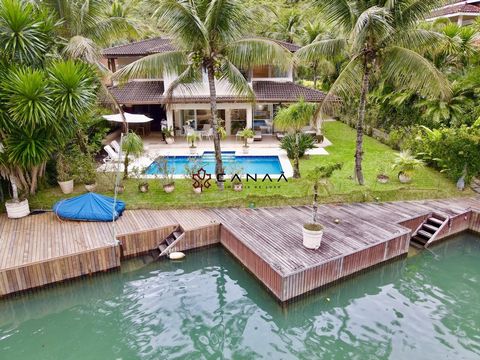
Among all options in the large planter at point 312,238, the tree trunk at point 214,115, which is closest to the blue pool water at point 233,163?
the tree trunk at point 214,115

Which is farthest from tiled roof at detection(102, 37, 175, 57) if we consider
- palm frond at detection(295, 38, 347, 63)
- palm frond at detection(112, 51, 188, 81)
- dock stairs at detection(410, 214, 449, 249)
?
dock stairs at detection(410, 214, 449, 249)

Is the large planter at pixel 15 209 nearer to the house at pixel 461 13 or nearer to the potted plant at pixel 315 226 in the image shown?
the potted plant at pixel 315 226

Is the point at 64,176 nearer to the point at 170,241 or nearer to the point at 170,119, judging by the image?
the point at 170,241

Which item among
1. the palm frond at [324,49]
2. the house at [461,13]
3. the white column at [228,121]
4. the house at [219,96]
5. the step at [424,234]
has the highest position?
the house at [461,13]

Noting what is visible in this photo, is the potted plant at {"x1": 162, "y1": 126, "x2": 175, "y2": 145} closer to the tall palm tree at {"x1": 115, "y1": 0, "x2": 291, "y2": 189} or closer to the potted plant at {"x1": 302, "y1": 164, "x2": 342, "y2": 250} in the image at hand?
the tall palm tree at {"x1": 115, "y1": 0, "x2": 291, "y2": 189}

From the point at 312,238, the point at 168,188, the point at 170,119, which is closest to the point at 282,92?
the point at 170,119

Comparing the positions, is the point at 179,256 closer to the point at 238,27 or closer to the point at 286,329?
the point at 286,329

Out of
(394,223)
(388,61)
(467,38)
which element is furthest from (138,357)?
(467,38)
